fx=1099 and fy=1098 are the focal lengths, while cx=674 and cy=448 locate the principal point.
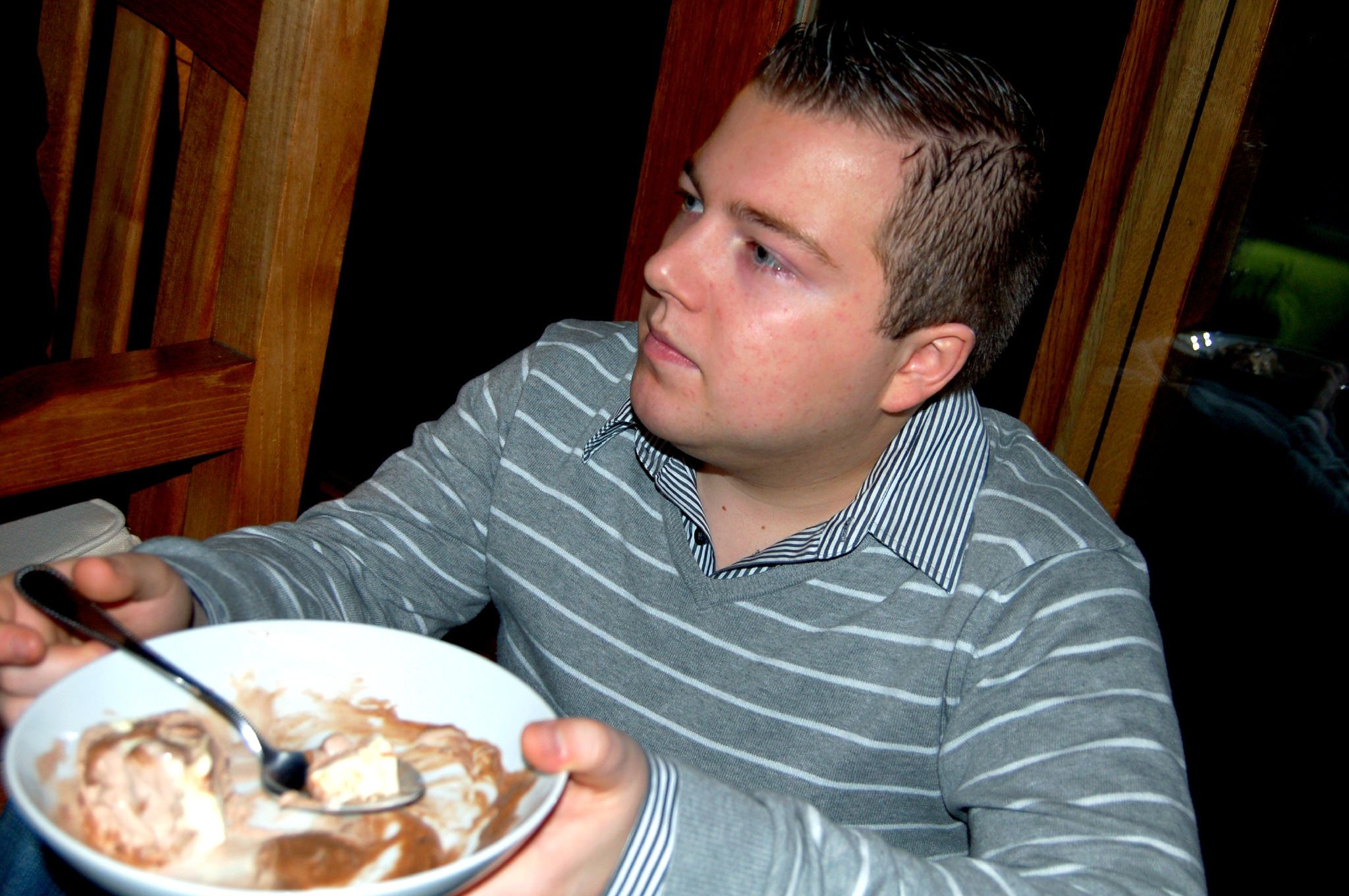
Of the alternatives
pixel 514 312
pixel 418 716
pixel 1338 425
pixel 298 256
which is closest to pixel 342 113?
pixel 298 256

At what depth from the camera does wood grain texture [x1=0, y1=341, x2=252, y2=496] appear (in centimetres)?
109

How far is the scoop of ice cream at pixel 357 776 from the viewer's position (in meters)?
0.74

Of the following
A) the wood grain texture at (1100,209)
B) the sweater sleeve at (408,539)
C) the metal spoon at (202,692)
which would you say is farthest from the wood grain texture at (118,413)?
the wood grain texture at (1100,209)

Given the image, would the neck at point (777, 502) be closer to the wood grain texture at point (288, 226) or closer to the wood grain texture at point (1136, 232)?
the wood grain texture at point (288, 226)

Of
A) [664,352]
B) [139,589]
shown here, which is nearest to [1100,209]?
[664,352]

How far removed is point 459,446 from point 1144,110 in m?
1.09

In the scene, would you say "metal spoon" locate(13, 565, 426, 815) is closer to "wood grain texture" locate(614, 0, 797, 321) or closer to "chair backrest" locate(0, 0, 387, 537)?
"chair backrest" locate(0, 0, 387, 537)

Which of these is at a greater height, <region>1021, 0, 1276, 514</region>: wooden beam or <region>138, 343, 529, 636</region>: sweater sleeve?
<region>1021, 0, 1276, 514</region>: wooden beam

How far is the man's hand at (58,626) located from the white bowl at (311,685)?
A: 55 mm

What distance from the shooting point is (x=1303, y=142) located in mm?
1529

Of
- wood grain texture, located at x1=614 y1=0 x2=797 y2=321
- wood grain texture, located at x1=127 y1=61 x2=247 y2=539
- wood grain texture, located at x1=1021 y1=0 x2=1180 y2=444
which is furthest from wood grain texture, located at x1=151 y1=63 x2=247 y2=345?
wood grain texture, located at x1=1021 y1=0 x2=1180 y2=444

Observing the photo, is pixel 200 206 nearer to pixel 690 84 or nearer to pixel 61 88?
pixel 61 88

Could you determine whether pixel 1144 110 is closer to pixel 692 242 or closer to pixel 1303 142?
pixel 1303 142

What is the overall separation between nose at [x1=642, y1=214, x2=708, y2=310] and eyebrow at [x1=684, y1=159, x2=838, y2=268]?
1.8 inches
